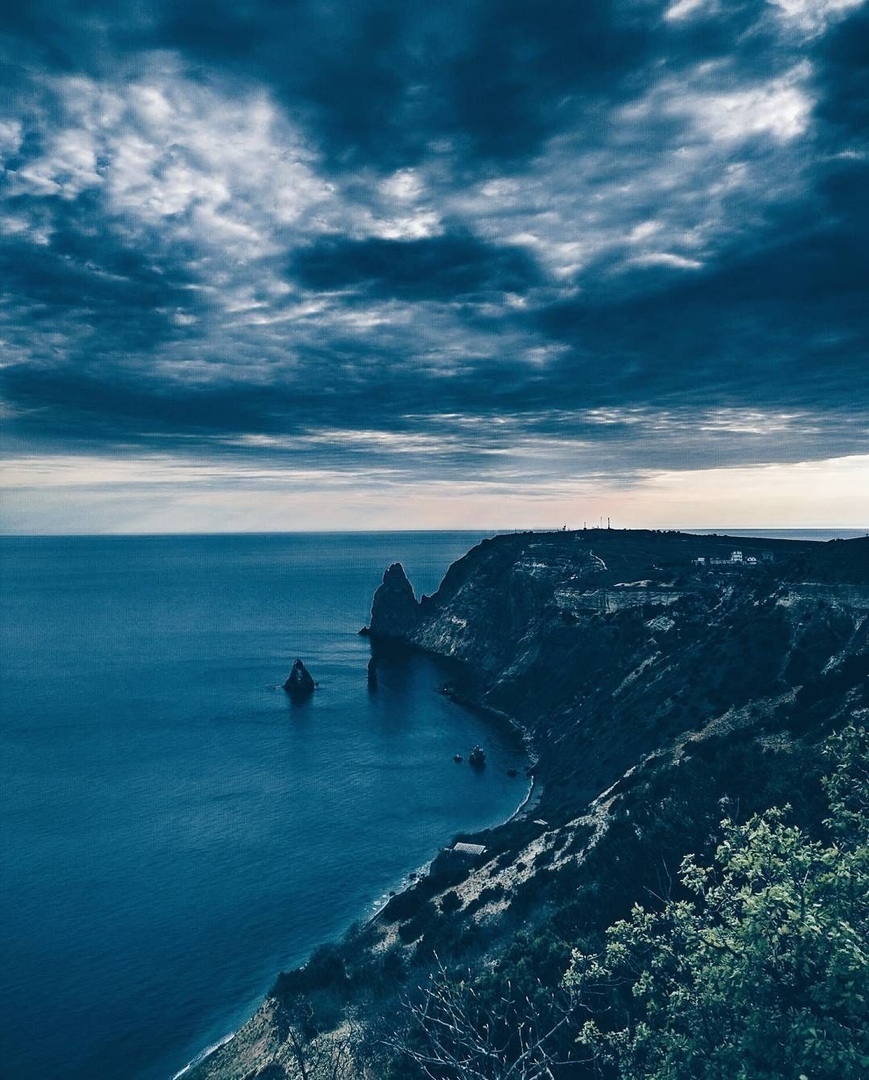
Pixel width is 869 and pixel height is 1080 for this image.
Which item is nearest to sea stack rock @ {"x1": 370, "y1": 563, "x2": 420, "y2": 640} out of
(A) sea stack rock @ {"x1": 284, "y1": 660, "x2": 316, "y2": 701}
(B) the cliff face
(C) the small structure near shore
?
(B) the cliff face

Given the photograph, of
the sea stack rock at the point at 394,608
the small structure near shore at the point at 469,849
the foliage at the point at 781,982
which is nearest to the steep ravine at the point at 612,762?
the small structure near shore at the point at 469,849

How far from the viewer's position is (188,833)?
227ft

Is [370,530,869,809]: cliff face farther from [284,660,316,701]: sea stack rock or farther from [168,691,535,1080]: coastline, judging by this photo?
[284,660,316,701]: sea stack rock

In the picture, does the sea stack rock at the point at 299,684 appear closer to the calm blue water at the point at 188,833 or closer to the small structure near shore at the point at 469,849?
the calm blue water at the point at 188,833

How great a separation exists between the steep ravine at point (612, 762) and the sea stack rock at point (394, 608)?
50914 millimetres

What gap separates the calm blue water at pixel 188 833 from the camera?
44062 millimetres

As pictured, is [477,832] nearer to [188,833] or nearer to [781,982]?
[188,833]

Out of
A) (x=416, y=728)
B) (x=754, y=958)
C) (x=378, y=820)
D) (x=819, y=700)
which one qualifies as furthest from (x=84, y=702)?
(x=754, y=958)

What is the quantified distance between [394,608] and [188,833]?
111 meters

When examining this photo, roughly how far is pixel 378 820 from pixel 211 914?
22185mm

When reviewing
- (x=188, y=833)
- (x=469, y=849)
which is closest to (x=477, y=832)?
(x=469, y=849)

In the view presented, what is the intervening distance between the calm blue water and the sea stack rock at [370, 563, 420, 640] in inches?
1538

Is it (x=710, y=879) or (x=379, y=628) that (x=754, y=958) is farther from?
(x=379, y=628)

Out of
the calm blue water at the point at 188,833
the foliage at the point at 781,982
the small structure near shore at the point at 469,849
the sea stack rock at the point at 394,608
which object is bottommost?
the calm blue water at the point at 188,833
